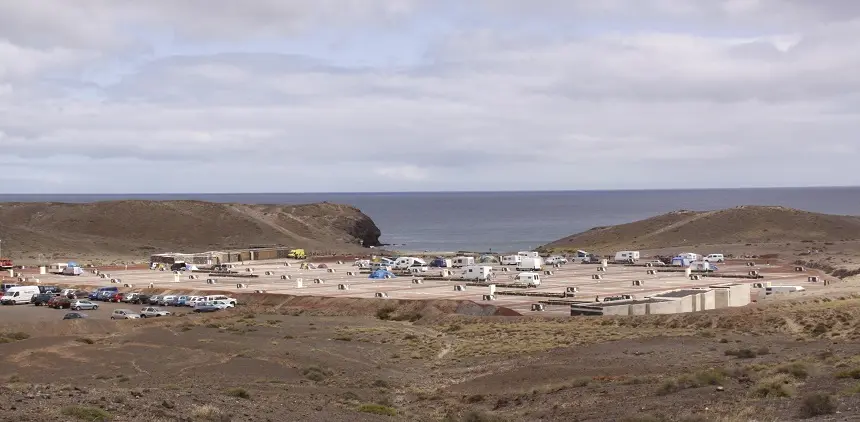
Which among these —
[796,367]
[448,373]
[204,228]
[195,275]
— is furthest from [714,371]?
[204,228]

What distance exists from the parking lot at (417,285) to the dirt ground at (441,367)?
9494mm

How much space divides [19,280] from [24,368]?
152 feet

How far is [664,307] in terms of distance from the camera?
→ 4622 centimetres

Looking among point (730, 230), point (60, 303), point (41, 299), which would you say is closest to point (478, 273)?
point (60, 303)

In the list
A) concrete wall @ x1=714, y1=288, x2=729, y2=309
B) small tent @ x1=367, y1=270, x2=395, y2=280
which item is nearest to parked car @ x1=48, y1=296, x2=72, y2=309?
small tent @ x1=367, y1=270, x2=395, y2=280

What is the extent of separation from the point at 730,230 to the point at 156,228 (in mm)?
81921

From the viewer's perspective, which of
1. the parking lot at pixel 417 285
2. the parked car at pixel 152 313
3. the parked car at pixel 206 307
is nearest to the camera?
the parked car at pixel 152 313

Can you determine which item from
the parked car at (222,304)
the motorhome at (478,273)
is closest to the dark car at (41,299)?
the parked car at (222,304)

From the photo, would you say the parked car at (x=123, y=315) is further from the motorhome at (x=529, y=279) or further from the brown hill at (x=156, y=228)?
the brown hill at (x=156, y=228)

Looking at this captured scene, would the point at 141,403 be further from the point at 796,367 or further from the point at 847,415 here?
the point at 796,367

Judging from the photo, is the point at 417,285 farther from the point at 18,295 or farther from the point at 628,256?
the point at 628,256

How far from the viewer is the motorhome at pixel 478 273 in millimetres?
69250

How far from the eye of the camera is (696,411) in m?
20.3

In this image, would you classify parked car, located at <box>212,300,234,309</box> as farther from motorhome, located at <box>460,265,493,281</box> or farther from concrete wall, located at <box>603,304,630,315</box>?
concrete wall, located at <box>603,304,630,315</box>
